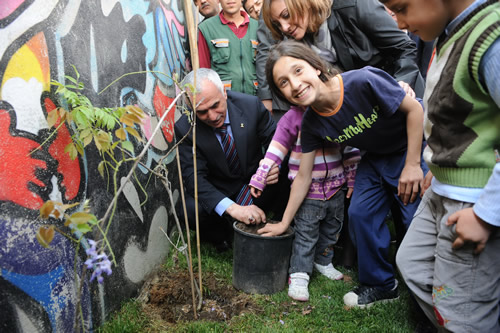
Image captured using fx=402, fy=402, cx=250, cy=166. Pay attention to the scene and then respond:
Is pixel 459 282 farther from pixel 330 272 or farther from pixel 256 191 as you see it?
pixel 256 191

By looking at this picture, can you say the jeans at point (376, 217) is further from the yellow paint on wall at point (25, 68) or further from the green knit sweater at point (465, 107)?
the yellow paint on wall at point (25, 68)

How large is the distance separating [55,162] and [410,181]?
1929mm

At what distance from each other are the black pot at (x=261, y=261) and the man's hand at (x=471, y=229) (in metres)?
1.40

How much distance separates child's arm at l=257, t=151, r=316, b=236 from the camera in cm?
283

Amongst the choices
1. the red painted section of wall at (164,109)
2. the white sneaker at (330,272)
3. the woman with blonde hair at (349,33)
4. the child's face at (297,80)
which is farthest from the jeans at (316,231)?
the red painted section of wall at (164,109)

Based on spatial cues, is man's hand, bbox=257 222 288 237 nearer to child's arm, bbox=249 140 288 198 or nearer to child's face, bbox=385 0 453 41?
child's arm, bbox=249 140 288 198

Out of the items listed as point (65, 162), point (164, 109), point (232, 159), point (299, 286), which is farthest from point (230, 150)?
point (65, 162)

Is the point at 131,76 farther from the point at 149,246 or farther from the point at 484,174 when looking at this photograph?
the point at 484,174

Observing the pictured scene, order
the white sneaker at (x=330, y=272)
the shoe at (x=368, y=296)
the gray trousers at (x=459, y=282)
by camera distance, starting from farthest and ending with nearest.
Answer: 1. the white sneaker at (x=330, y=272)
2. the shoe at (x=368, y=296)
3. the gray trousers at (x=459, y=282)

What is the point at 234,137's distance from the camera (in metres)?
3.31

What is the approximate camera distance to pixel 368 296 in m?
2.63

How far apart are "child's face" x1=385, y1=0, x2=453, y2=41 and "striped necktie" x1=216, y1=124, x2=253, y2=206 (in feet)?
6.40

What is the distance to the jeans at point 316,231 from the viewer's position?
9.64 ft

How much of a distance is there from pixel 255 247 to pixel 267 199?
892 mm
